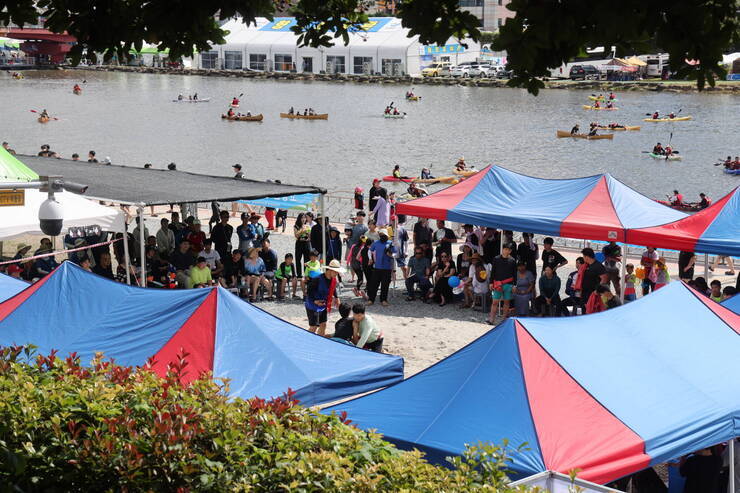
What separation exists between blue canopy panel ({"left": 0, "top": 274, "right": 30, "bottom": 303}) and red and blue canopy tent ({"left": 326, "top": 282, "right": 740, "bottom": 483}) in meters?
5.55

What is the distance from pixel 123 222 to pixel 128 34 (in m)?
10.3

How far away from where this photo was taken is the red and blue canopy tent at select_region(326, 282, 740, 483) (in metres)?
8.30

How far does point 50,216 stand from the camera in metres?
10.1

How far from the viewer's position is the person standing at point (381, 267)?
58.6 ft

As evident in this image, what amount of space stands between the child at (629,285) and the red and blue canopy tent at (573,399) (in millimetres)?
6655

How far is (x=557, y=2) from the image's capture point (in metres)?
5.34

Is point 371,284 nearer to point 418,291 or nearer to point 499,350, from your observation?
point 418,291

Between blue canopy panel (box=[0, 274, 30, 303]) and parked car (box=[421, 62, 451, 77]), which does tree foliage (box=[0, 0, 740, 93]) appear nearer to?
blue canopy panel (box=[0, 274, 30, 303])

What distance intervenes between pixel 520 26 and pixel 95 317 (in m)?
7.57

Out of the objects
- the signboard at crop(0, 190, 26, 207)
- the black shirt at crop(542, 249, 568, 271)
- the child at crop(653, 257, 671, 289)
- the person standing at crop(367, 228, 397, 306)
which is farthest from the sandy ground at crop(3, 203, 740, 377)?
the signboard at crop(0, 190, 26, 207)

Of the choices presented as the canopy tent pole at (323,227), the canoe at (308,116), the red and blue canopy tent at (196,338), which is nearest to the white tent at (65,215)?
the canopy tent pole at (323,227)

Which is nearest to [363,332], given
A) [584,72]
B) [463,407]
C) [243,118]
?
[463,407]

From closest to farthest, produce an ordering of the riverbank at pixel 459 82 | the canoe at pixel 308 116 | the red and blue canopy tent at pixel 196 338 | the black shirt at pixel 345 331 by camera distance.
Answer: the red and blue canopy tent at pixel 196 338
the black shirt at pixel 345 331
the canoe at pixel 308 116
the riverbank at pixel 459 82

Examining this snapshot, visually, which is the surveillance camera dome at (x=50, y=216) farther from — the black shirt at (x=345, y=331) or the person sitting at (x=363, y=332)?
the black shirt at (x=345, y=331)
